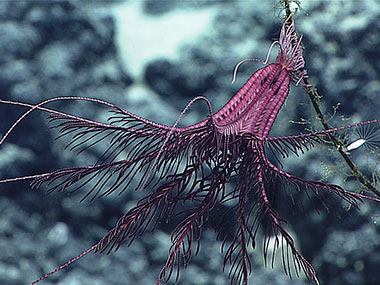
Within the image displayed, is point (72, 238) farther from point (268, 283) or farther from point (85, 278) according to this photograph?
point (268, 283)

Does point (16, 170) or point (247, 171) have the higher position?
point (16, 170)

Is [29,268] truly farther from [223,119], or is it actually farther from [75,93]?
[223,119]

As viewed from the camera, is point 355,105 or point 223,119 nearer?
point 223,119

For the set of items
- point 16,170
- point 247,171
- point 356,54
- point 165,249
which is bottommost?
point 165,249

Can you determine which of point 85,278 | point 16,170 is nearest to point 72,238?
point 85,278

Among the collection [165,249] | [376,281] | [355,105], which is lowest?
[376,281]

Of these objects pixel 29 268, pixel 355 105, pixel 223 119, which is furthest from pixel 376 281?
pixel 29 268
